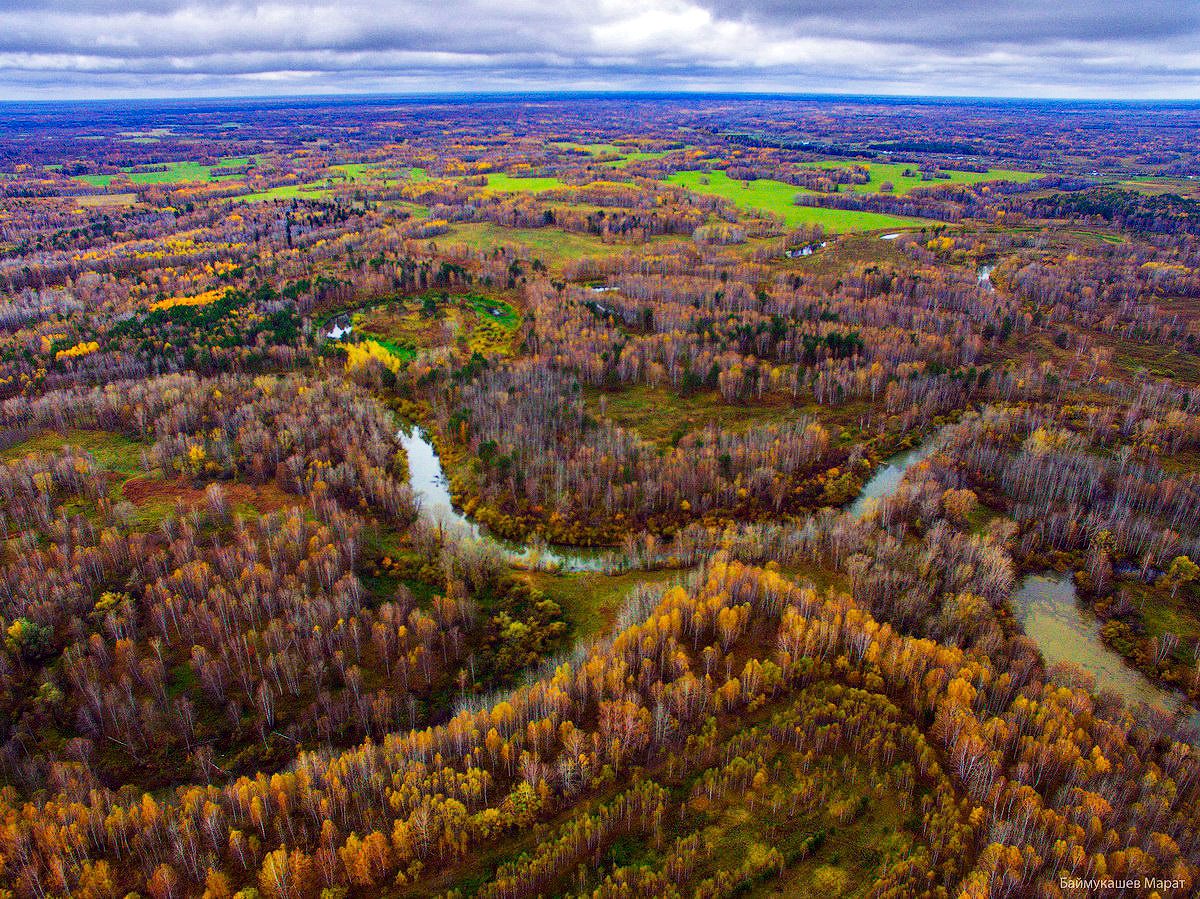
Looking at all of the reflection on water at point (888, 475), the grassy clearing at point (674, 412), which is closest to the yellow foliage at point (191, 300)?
the grassy clearing at point (674, 412)

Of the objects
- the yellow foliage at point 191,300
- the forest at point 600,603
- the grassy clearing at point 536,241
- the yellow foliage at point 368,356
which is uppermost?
the grassy clearing at point 536,241

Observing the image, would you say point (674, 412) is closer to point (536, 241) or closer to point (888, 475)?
point (888, 475)

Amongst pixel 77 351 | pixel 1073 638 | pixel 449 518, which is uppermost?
pixel 77 351

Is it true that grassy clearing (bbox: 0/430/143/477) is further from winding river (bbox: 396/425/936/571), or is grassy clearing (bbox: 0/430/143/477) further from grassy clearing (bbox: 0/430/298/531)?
winding river (bbox: 396/425/936/571)

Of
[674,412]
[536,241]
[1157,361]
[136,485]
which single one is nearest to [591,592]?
[674,412]

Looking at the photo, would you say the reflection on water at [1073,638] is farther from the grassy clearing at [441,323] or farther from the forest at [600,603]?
the grassy clearing at [441,323]

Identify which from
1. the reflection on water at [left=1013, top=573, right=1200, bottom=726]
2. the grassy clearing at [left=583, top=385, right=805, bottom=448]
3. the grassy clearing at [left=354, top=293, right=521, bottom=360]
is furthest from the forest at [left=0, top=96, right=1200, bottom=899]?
the grassy clearing at [left=354, top=293, right=521, bottom=360]

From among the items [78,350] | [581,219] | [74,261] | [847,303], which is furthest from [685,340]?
[74,261]
